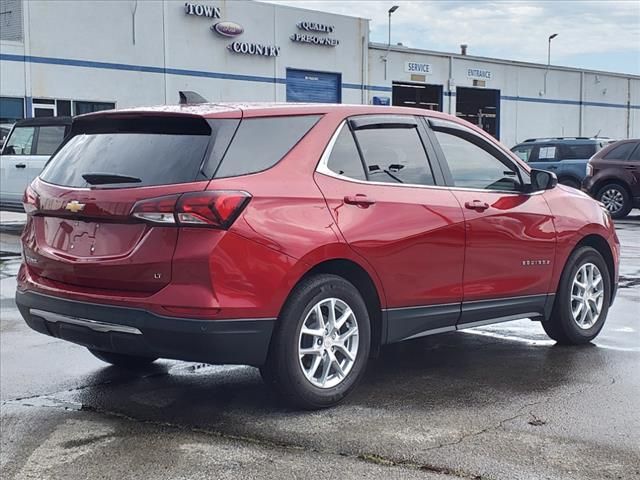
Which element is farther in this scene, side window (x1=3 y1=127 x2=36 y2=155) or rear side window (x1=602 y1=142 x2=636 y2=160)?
rear side window (x1=602 y1=142 x2=636 y2=160)

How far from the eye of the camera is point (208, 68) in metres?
34.0

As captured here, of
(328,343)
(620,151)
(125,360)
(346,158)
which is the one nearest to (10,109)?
(620,151)

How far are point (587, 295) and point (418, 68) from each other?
36.1 meters

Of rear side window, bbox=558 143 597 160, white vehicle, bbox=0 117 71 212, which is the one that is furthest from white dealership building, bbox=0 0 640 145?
rear side window, bbox=558 143 597 160

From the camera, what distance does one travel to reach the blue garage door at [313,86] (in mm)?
37281

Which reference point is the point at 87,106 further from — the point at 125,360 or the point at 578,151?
the point at 125,360

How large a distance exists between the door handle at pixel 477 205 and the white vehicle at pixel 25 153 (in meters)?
11.9

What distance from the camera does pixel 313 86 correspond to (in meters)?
38.3

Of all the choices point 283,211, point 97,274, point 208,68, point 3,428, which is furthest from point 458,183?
point 208,68

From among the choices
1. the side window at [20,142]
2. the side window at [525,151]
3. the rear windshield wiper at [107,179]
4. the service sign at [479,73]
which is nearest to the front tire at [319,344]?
the rear windshield wiper at [107,179]

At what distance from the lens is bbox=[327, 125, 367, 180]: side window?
514cm

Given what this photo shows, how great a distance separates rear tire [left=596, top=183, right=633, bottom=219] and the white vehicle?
10.9 meters

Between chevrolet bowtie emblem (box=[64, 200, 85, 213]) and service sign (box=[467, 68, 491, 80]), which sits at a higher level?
service sign (box=[467, 68, 491, 80])

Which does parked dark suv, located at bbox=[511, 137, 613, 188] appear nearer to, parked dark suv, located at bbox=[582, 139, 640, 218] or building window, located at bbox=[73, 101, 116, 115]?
parked dark suv, located at bbox=[582, 139, 640, 218]
